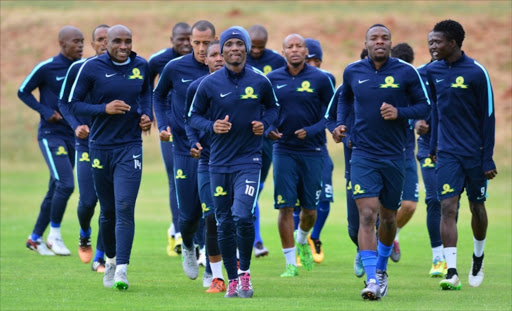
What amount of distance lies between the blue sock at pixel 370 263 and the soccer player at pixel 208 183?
1662 millimetres

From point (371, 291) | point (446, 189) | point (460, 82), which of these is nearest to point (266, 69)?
point (460, 82)

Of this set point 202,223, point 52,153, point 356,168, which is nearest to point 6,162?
point 52,153

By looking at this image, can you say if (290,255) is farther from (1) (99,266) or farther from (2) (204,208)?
(1) (99,266)

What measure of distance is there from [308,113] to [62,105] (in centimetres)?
309

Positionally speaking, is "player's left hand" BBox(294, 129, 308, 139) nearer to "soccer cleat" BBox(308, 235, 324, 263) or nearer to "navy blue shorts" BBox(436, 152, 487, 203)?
"navy blue shorts" BBox(436, 152, 487, 203)

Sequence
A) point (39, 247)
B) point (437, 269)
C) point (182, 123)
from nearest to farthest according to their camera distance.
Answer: point (182, 123) → point (437, 269) → point (39, 247)

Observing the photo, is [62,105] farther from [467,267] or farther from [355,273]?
[467,267]

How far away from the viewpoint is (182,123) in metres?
12.7

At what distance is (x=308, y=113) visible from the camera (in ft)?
44.4

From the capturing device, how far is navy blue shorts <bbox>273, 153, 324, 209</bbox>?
44.0 feet

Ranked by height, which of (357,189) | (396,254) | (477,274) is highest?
(357,189)

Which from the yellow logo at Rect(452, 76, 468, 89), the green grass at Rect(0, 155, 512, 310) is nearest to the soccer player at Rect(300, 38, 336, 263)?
the green grass at Rect(0, 155, 512, 310)

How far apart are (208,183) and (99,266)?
2.72 m

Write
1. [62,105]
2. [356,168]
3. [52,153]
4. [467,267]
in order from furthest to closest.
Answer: [52,153] < [467,267] < [62,105] < [356,168]
